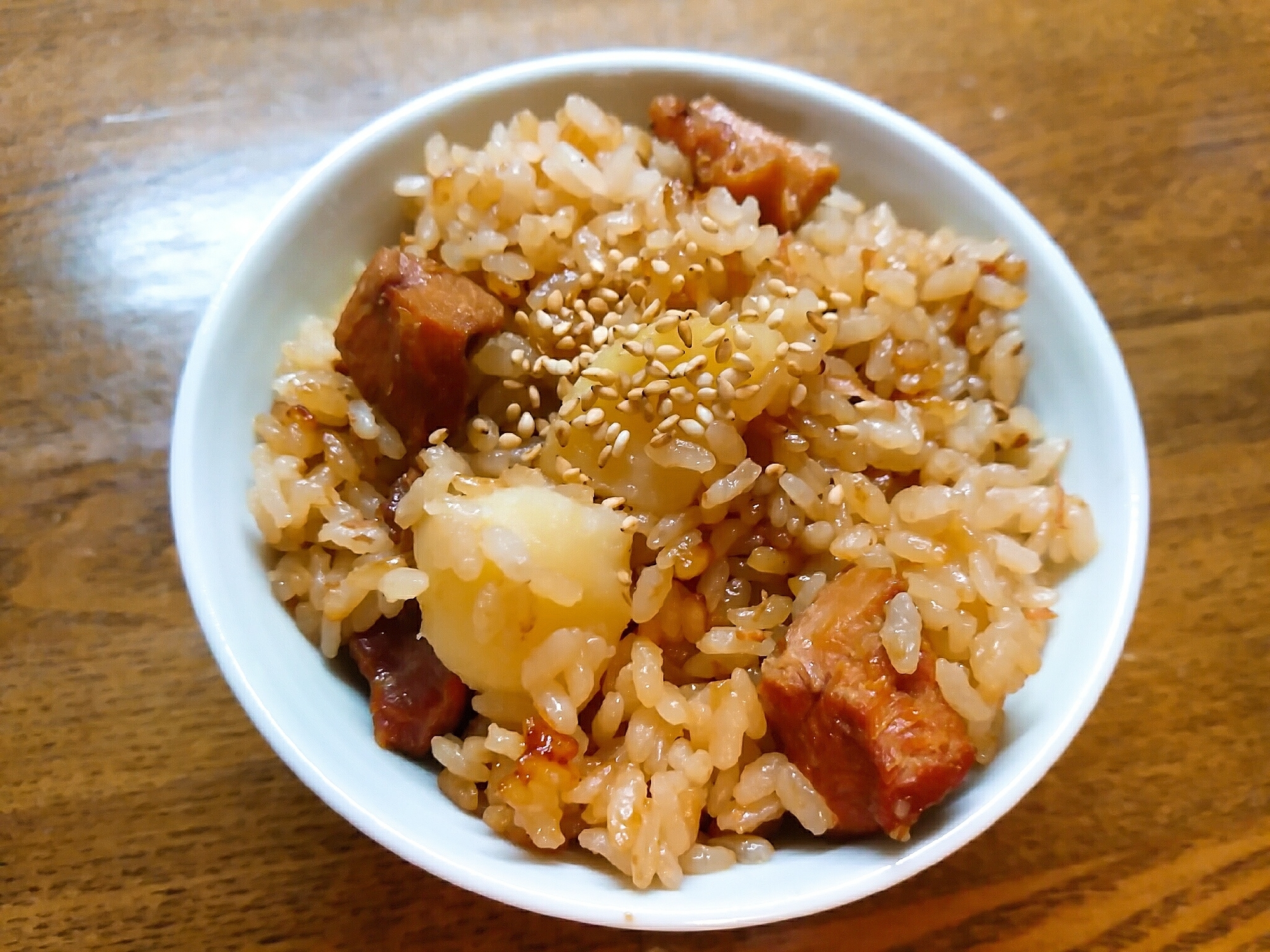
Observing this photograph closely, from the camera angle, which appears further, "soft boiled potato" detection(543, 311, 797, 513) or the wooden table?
the wooden table

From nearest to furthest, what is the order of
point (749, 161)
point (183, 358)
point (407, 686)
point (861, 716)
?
point (861, 716) → point (407, 686) → point (749, 161) → point (183, 358)

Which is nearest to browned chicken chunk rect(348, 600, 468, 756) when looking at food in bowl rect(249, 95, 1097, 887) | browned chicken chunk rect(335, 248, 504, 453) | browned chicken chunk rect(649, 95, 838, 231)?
food in bowl rect(249, 95, 1097, 887)

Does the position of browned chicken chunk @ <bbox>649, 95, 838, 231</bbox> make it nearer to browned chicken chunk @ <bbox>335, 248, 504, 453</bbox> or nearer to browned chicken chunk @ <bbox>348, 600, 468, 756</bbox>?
browned chicken chunk @ <bbox>335, 248, 504, 453</bbox>

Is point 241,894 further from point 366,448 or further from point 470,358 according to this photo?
point 470,358

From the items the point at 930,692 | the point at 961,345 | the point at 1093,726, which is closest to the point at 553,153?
the point at 961,345

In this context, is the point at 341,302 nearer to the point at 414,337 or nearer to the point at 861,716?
the point at 414,337

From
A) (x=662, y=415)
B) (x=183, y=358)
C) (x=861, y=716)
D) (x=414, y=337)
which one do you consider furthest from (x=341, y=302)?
(x=861, y=716)
